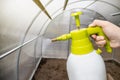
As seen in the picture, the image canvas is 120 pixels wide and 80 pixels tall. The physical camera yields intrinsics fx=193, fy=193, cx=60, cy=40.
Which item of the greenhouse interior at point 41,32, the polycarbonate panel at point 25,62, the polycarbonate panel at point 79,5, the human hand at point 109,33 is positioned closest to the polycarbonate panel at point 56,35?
the greenhouse interior at point 41,32

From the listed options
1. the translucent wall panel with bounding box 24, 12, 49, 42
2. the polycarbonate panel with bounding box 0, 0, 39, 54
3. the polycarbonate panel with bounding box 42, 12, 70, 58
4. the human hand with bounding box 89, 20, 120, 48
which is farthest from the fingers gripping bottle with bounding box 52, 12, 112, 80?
the polycarbonate panel with bounding box 42, 12, 70, 58

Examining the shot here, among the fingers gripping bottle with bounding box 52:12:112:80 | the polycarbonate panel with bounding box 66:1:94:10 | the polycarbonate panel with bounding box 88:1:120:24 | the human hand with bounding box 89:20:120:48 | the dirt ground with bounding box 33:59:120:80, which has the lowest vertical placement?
the dirt ground with bounding box 33:59:120:80

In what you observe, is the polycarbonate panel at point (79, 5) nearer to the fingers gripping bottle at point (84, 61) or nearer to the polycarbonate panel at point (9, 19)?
the polycarbonate panel at point (9, 19)

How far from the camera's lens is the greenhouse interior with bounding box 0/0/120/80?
8.03 ft

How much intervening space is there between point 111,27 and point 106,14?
16.3ft

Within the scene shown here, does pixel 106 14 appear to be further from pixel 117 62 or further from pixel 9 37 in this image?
pixel 9 37

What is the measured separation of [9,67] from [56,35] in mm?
3826

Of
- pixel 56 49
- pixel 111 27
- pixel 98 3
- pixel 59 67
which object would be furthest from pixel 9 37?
pixel 56 49

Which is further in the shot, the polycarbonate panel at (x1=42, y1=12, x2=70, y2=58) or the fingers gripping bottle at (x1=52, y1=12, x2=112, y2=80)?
the polycarbonate panel at (x1=42, y1=12, x2=70, y2=58)

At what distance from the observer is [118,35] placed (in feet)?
3.36

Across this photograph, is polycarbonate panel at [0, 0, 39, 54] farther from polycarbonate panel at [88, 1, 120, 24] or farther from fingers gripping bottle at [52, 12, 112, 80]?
polycarbonate panel at [88, 1, 120, 24]

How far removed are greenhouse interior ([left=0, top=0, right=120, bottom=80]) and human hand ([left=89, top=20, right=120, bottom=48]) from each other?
1.48 meters

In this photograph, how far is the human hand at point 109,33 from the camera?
946 mm

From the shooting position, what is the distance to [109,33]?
1.02m
